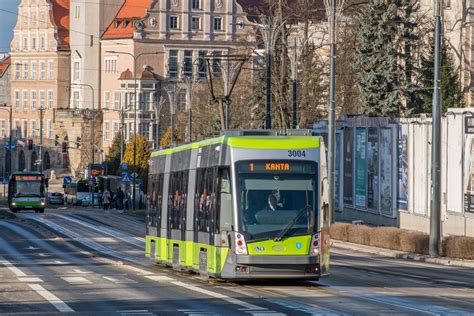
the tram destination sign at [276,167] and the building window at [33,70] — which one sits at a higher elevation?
the building window at [33,70]

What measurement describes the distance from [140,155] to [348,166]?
259ft

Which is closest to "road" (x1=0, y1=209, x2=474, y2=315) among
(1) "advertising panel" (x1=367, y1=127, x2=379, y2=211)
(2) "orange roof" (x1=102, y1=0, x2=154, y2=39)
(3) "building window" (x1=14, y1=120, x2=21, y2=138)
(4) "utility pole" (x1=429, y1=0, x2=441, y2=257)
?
(4) "utility pole" (x1=429, y1=0, x2=441, y2=257)

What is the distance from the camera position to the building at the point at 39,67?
6786 inches

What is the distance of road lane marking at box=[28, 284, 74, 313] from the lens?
22.3m

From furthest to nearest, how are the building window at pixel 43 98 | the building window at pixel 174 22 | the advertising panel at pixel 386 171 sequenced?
the building window at pixel 43 98 < the building window at pixel 174 22 < the advertising panel at pixel 386 171

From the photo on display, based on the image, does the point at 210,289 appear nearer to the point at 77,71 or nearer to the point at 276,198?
the point at 276,198

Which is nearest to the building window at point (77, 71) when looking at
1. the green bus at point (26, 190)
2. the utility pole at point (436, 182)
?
the green bus at point (26, 190)

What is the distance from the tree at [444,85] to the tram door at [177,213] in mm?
39227

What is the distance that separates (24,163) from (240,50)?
79.2 m

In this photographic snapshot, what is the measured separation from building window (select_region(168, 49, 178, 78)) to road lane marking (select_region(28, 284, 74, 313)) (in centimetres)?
12632

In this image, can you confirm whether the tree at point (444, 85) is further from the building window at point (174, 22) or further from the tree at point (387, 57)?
the building window at point (174, 22)

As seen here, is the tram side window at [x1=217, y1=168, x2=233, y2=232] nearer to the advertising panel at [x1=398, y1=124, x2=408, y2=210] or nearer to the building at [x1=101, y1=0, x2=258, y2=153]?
the advertising panel at [x1=398, y1=124, x2=408, y2=210]

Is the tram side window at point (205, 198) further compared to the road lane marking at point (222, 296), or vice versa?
the tram side window at point (205, 198)

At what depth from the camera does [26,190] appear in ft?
302
